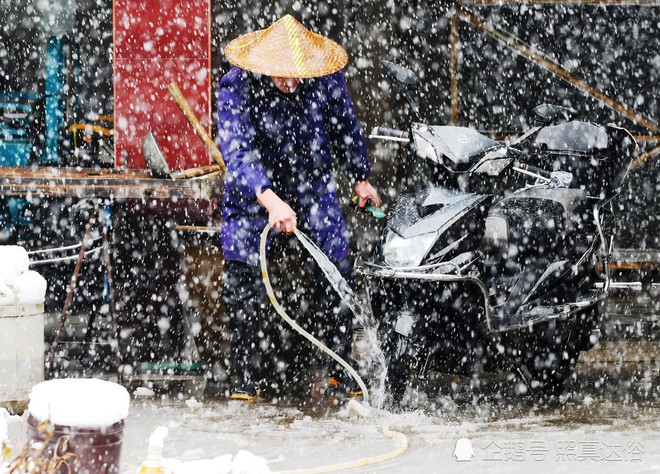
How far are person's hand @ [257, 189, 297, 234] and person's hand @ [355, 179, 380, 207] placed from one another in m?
0.80

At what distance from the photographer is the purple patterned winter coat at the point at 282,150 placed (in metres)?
5.99

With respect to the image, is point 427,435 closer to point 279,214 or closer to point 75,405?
point 279,214

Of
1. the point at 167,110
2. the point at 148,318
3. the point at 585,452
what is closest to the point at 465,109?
the point at 167,110

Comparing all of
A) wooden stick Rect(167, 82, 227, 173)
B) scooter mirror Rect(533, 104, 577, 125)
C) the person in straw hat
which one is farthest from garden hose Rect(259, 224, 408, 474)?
scooter mirror Rect(533, 104, 577, 125)

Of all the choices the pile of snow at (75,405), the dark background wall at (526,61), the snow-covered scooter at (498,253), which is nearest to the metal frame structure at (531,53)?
the dark background wall at (526,61)

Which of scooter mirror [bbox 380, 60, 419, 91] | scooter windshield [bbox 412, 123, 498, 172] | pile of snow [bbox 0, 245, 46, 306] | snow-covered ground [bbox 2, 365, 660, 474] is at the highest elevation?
scooter mirror [bbox 380, 60, 419, 91]

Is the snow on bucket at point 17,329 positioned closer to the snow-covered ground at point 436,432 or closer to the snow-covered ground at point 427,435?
the snow-covered ground at point 436,432

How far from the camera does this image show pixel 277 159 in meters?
6.15

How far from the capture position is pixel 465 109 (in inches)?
433

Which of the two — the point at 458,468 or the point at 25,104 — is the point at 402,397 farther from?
the point at 25,104

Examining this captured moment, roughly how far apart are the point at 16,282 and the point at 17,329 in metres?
0.26

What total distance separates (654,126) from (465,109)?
1.94m

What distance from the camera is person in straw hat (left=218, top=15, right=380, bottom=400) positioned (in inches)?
235

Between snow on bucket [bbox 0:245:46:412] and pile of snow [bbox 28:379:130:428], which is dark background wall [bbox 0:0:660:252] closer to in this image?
snow on bucket [bbox 0:245:46:412]
